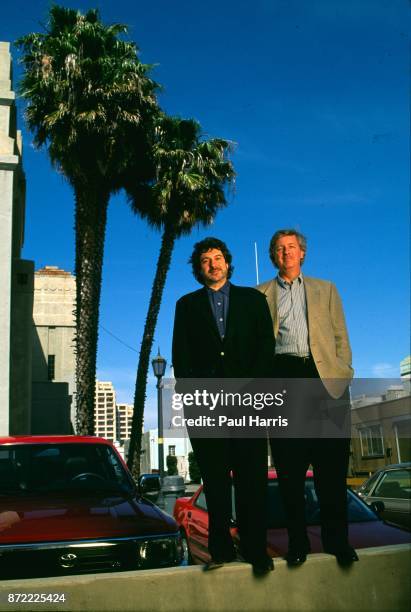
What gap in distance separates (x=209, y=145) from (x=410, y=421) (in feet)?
44.5

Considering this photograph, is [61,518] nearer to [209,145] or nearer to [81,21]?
[81,21]

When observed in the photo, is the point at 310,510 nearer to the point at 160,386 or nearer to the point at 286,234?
the point at 286,234

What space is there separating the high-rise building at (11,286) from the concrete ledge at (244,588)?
11.7 metres

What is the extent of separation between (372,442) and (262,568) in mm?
25149

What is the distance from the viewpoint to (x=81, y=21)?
16766 millimetres

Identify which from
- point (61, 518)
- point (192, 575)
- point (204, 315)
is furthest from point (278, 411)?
point (61, 518)

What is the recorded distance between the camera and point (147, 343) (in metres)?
18.8

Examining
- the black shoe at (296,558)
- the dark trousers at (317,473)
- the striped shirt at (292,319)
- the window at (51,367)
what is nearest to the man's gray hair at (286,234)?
the striped shirt at (292,319)

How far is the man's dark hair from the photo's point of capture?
3.45 metres

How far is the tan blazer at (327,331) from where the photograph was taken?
315 centimetres

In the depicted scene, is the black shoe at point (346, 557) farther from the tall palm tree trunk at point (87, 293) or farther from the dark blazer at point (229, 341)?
the tall palm tree trunk at point (87, 293)

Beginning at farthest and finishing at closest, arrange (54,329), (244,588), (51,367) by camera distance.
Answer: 1. (54,329)
2. (51,367)
3. (244,588)

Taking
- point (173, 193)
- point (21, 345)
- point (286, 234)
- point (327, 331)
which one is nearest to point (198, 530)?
point (327, 331)

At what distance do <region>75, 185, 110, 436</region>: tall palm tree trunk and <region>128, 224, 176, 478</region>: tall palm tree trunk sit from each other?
128 inches
